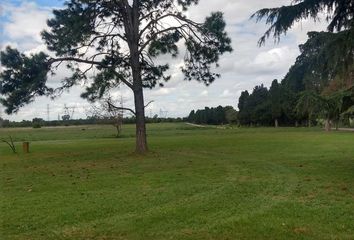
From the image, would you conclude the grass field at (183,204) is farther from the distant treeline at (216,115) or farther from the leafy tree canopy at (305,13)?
the distant treeline at (216,115)

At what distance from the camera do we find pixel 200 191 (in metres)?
10.2

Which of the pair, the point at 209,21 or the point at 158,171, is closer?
the point at 158,171

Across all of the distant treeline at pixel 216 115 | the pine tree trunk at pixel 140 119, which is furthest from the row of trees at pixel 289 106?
→ the pine tree trunk at pixel 140 119

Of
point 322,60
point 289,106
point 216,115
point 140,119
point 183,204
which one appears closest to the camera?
point 183,204

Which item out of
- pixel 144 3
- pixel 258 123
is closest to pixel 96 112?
pixel 144 3

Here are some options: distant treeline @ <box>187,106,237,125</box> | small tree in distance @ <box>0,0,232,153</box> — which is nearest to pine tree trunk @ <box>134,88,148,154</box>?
small tree in distance @ <box>0,0,232,153</box>

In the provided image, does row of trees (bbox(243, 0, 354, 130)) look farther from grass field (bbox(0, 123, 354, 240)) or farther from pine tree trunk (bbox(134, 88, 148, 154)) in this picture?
pine tree trunk (bbox(134, 88, 148, 154))

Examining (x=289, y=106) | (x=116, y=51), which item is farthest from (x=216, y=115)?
(x=116, y=51)

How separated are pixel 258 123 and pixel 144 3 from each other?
243 ft

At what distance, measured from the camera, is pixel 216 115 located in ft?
408

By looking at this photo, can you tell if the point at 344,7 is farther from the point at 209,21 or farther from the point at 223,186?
the point at 209,21

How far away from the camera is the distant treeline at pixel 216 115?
362ft

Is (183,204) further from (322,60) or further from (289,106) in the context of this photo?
(289,106)

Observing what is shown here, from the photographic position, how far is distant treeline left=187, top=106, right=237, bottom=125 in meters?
110
